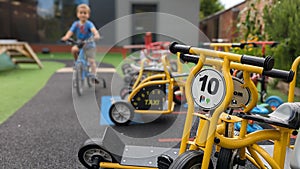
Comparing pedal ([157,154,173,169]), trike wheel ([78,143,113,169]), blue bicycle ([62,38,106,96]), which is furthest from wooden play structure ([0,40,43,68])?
pedal ([157,154,173,169])

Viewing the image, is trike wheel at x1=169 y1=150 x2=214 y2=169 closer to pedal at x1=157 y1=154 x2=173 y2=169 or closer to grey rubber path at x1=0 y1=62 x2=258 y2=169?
pedal at x1=157 y1=154 x2=173 y2=169

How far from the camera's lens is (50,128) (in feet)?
9.34

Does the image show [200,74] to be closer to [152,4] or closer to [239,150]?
[239,150]

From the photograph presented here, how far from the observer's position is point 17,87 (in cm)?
489

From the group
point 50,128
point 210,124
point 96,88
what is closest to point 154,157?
point 210,124

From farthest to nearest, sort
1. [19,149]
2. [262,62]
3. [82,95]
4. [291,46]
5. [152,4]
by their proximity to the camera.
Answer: [152,4] < [82,95] < [291,46] < [19,149] < [262,62]

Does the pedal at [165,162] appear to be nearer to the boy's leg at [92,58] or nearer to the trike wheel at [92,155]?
the trike wheel at [92,155]

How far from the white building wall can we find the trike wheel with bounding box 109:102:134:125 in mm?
811

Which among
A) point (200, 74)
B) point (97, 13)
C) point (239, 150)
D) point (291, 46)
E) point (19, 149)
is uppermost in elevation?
point (97, 13)

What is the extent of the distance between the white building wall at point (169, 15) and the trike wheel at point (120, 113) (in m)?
0.81

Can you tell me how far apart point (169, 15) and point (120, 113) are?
4.43ft

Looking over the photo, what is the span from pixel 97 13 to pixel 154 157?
33.5 feet

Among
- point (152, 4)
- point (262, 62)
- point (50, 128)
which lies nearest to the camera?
point (262, 62)

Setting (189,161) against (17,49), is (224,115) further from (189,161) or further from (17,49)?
(17,49)
